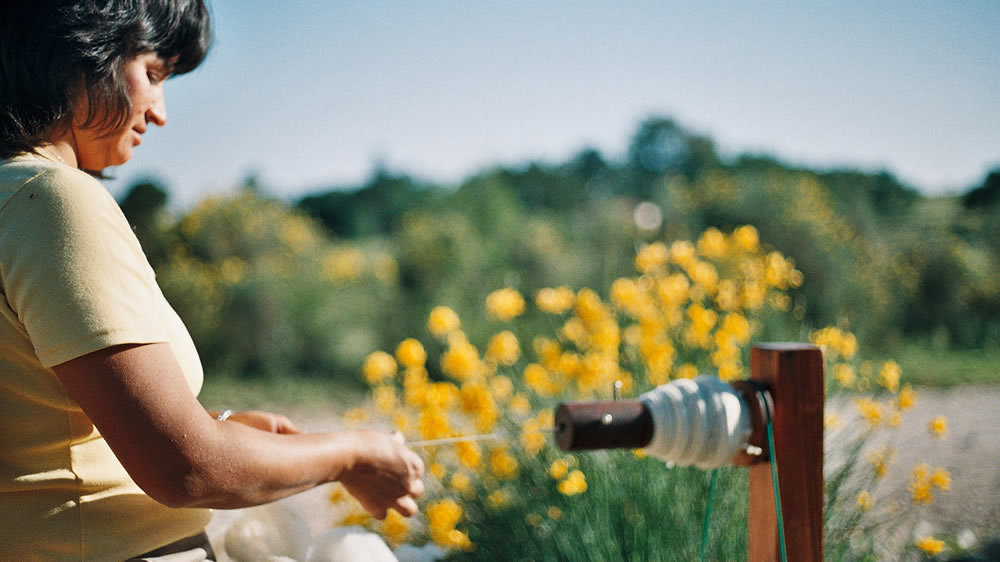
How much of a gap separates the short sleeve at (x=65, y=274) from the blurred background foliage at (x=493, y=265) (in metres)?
5.73

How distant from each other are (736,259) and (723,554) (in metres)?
3.51

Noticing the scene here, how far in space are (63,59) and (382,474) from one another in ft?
2.28

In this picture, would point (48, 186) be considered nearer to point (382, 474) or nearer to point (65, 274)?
point (65, 274)

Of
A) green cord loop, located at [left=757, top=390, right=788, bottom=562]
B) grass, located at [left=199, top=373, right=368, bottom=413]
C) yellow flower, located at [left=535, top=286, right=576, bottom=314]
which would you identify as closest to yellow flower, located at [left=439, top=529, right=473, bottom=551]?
yellow flower, located at [left=535, top=286, right=576, bottom=314]

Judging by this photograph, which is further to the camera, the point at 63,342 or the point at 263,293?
the point at 263,293

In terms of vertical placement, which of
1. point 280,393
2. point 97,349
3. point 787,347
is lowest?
point 280,393

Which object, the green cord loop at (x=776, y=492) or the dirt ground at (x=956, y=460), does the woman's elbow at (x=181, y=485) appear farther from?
the dirt ground at (x=956, y=460)

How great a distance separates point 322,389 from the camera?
7.00 meters

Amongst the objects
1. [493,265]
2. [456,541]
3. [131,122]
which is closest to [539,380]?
[456,541]

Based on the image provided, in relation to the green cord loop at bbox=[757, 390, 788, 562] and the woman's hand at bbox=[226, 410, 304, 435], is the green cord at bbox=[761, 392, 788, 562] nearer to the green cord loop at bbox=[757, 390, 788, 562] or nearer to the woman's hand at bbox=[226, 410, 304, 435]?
the green cord loop at bbox=[757, 390, 788, 562]

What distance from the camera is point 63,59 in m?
0.96

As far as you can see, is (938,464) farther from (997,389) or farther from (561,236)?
(561,236)

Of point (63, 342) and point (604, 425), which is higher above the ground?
point (63, 342)

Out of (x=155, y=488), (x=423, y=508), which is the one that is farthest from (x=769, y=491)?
(x=423, y=508)
